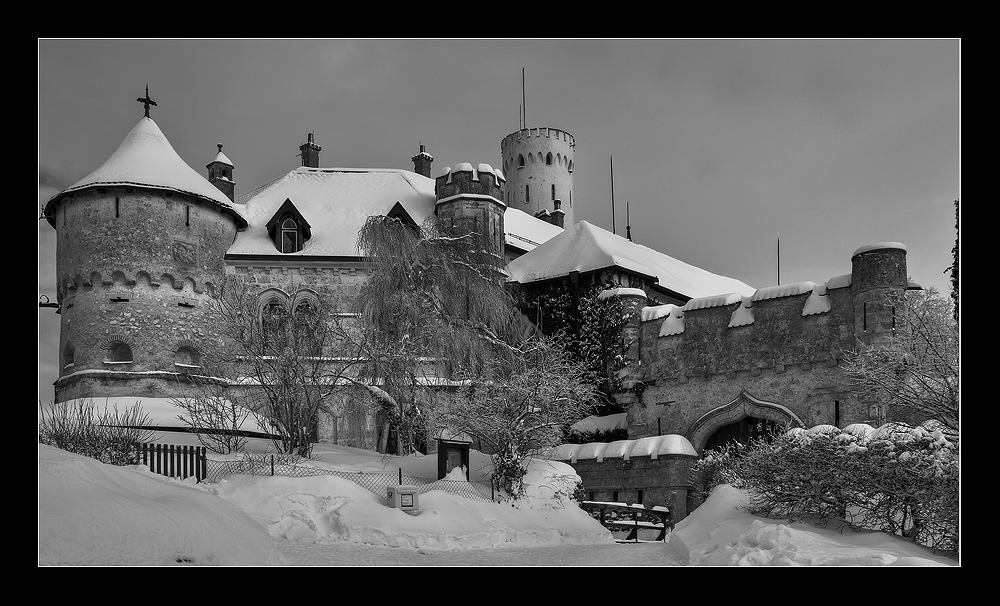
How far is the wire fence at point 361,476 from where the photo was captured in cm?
1950

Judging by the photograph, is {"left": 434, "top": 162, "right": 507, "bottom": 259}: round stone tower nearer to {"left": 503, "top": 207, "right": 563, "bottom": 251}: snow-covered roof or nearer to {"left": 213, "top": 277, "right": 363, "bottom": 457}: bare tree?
{"left": 503, "top": 207, "right": 563, "bottom": 251}: snow-covered roof

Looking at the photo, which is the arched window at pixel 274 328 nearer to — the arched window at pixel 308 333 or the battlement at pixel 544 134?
the arched window at pixel 308 333

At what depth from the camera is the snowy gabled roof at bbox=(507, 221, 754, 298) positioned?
112ft

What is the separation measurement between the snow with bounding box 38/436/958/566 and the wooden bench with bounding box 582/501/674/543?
1.90ft

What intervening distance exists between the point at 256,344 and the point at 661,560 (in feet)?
46.1

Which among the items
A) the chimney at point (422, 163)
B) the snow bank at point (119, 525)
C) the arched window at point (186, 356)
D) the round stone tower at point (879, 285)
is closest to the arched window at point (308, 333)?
the arched window at point (186, 356)

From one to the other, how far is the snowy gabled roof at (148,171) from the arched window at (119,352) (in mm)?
4837

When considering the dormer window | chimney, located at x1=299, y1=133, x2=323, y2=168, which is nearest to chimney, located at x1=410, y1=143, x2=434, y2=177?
chimney, located at x1=299, y1=133, x2=323, y2=168

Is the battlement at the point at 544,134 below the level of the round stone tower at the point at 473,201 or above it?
above

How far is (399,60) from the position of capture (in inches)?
593

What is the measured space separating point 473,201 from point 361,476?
16.2 metres
